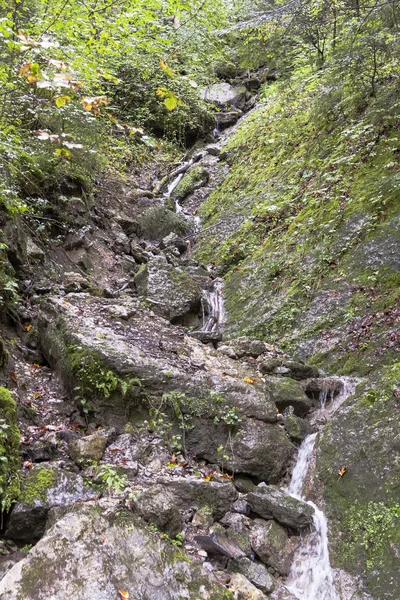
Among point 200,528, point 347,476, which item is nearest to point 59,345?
point 200,528

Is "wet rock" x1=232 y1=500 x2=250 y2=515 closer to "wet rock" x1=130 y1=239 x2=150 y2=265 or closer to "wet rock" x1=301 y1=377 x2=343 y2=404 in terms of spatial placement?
"wet rock" x1=301 y1=377 x2=343 y2=404

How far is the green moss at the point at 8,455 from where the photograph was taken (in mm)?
3365

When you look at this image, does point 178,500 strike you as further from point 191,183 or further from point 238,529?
point 191,183

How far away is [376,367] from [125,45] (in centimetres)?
908

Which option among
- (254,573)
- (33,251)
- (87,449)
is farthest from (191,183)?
(254,573)

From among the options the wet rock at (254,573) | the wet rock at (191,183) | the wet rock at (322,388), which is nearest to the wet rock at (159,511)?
the wet rock at (254,573)

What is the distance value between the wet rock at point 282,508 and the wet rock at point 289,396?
4.79ft

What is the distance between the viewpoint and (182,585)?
3.26 m

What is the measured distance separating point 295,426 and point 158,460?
1.91m

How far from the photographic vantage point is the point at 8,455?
3.54 metres

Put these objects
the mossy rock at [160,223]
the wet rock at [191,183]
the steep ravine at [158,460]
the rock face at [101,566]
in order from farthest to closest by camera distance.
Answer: the wet rock at [191,183] → the mossy rock at [160,223] → the steep ravine at [158,460] → the rock face at [101,566]

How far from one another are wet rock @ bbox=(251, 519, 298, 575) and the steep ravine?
0.04ft

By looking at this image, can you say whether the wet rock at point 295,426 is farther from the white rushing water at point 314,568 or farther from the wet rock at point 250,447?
the white rushing water at point 314,568

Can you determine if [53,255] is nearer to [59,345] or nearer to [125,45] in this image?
[59,345]
